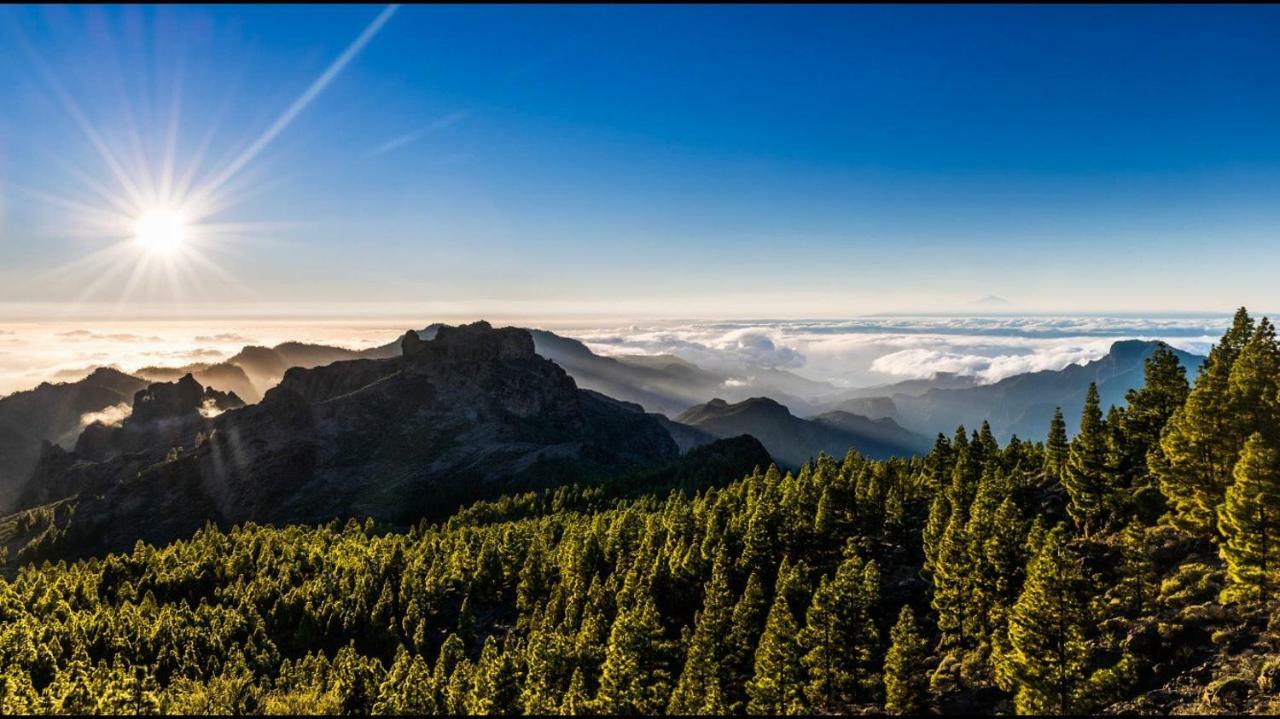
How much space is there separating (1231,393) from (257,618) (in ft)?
462

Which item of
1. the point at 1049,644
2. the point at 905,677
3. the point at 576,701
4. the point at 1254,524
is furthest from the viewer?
the point at 576,701

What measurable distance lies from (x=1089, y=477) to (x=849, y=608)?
120 feet

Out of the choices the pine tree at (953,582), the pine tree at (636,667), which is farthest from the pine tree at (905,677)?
the pine tree at (636,667)

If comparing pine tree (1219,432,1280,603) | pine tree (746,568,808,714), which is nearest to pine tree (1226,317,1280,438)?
pine tree (1219,432,1280,603)

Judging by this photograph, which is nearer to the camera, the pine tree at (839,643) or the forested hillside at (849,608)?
the forested hillside at (849,608)

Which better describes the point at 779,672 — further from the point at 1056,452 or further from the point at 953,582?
the point at 1056,452

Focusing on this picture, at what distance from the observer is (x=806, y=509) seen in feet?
307

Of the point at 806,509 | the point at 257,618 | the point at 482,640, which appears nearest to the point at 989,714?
the point at 806,509

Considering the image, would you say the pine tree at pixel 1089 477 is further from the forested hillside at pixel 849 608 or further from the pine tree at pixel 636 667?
the pine tree at pixel 636 667

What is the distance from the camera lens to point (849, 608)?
62.2m

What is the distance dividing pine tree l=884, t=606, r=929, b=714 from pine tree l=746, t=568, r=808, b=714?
26.6 ft

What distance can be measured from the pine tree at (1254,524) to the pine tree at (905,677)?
2524 cm

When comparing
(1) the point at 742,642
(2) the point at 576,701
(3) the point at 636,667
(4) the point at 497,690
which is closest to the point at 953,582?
(1) the point at 742,642

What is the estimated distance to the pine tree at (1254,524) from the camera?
48.1m
